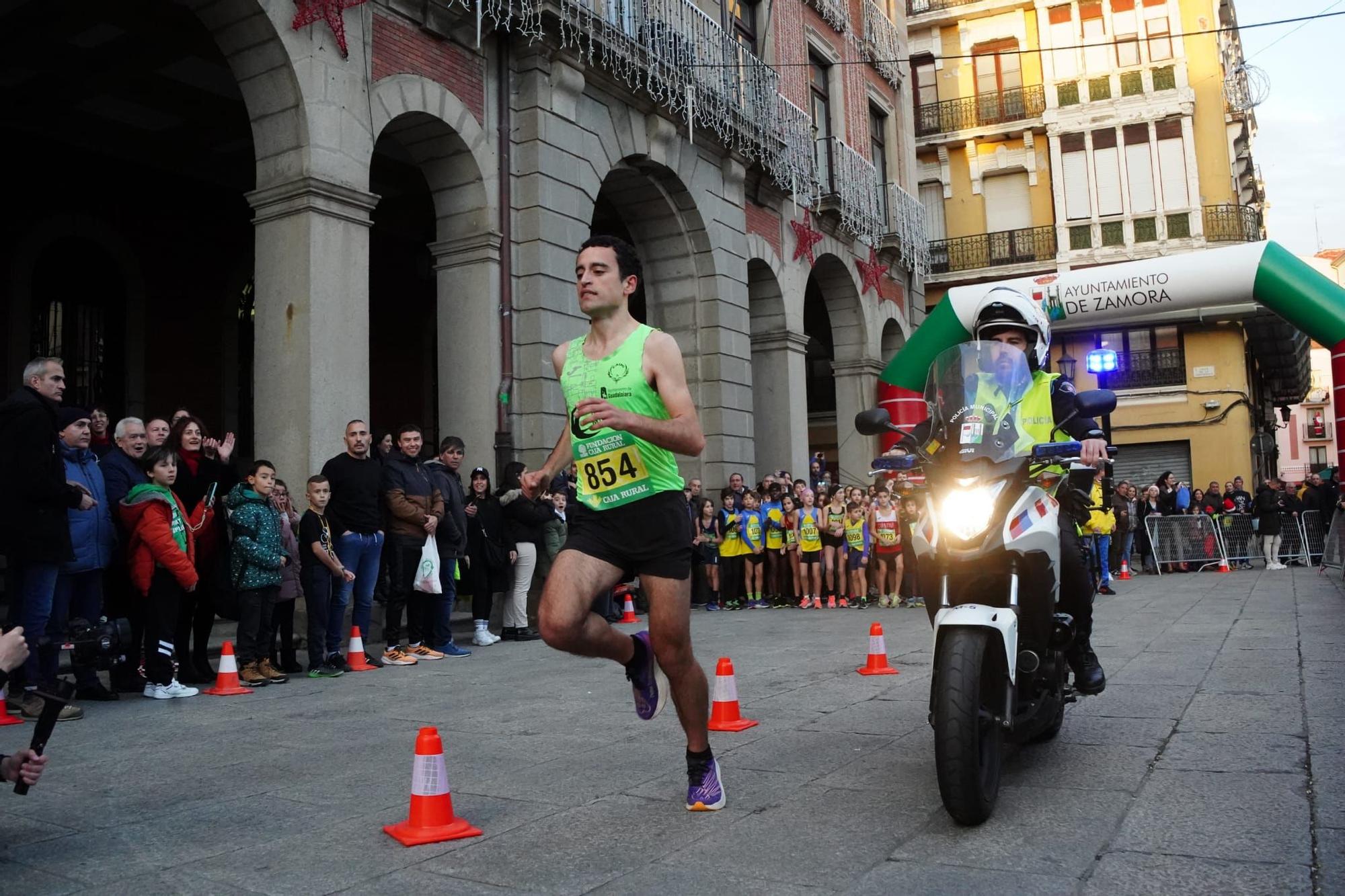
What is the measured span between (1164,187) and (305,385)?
1010 inches

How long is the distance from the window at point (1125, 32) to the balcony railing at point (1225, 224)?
15.0 feet

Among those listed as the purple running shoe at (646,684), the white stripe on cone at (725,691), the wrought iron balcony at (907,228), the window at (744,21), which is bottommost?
the white stripe on cone at (725,691)

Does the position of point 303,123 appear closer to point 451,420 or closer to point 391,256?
point 451,420

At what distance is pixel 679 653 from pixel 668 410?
0.87 m

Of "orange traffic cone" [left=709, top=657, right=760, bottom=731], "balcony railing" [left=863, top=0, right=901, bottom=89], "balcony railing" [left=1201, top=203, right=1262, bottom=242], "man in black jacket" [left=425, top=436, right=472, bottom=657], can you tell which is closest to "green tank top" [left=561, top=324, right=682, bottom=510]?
"orange traffic cone" [left=709, top=657, right=760, bottom=731]

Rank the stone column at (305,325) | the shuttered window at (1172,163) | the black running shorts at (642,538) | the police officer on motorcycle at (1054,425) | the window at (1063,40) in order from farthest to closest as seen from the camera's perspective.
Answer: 1. the window at (1063,40)
2. the shuttered window at (1172,163)
3. the stone column at (305,325)
4. the police officer on motorcycle at (1054,425)
5. the black running shorts at (642,538)

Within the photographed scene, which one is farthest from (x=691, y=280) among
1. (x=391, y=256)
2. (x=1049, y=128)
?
(x=1049, y=128)

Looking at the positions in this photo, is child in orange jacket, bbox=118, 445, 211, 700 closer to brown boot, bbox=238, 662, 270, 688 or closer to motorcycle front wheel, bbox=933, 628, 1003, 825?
brown boot, bbox=238, 662, 270, 688

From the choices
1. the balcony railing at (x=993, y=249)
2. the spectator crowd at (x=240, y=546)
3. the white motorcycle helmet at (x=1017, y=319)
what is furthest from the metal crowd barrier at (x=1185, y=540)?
the white motorcycle helmet at (x=1017, y=319)

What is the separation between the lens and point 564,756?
4.78 m

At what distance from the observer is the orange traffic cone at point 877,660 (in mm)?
7188

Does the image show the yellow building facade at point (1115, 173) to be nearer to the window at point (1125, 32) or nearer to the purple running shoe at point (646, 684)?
the window at point (1125, 32)

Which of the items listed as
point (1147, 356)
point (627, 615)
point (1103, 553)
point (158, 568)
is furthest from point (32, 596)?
point (1147, 356)

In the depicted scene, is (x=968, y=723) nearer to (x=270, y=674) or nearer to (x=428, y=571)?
(x=270, y=674)
